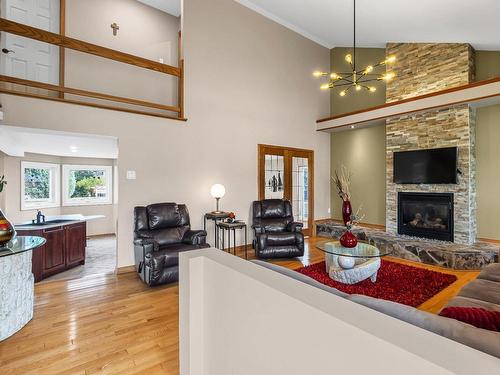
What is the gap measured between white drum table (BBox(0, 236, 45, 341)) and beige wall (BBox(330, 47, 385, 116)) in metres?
6.34

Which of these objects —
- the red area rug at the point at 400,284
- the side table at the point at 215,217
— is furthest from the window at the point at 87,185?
the red area rug at the point at 400,284

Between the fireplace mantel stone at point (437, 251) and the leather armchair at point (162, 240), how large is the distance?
10.8ft

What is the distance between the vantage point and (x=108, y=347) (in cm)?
216

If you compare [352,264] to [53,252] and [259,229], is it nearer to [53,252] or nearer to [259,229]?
[259,229]

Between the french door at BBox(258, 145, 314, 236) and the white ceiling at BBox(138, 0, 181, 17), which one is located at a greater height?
the white ceiling at BBox(138, 0, 181, 17)

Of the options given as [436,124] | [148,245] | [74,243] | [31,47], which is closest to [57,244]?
[74,243]

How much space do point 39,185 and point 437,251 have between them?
8369 mm

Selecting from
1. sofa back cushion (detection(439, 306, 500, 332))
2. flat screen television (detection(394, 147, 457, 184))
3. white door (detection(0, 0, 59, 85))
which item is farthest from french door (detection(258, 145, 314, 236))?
sofa back cushion (detection(439, 306, 500, 332))

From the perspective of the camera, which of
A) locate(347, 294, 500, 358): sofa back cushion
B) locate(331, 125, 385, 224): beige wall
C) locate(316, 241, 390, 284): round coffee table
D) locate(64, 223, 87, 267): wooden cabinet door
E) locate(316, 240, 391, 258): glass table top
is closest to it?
locate(347, 294, 500, 358): sofa back cushion

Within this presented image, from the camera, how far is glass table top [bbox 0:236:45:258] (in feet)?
7.38

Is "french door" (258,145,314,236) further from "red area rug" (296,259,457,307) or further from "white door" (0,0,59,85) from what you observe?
"white door" (0,0,59,85)

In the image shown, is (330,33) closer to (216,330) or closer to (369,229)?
(369,229)

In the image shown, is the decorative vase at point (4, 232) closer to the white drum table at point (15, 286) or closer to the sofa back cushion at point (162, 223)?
the white drum table at point (15, 286)

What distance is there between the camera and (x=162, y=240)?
3885 mm
